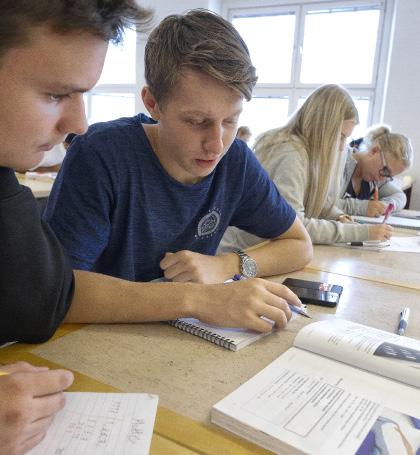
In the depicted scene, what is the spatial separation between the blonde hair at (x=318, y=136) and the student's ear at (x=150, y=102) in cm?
84

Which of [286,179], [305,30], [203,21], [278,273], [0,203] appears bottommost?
[278,273]

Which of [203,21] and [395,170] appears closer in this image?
[203,21]

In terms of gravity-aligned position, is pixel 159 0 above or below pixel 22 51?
above

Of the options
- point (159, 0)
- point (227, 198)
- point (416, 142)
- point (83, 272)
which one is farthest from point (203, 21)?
point (159, 0)

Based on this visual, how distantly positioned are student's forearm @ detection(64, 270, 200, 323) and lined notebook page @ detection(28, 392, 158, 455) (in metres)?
0.22

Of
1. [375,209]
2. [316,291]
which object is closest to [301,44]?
[375,209]

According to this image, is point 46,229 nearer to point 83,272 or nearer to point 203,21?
point 83,272

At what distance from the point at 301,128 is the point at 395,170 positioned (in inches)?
46.3

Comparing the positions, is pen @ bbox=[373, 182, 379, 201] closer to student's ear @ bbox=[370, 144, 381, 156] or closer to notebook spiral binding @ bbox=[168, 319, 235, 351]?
student's ear @ bbox=[370, 144, 381, 156]

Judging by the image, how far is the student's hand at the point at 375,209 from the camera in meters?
2.47

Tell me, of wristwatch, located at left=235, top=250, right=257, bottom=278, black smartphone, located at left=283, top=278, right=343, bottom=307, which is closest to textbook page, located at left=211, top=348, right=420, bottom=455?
black smartphone, located at left=283, top=278, right=343, bottom=307

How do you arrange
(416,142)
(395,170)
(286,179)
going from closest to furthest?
(286,179) < (395,170) < (416,142)

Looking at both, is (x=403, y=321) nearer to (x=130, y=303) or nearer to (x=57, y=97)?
(x=130, y=303)

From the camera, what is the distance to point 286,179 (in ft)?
5.66
